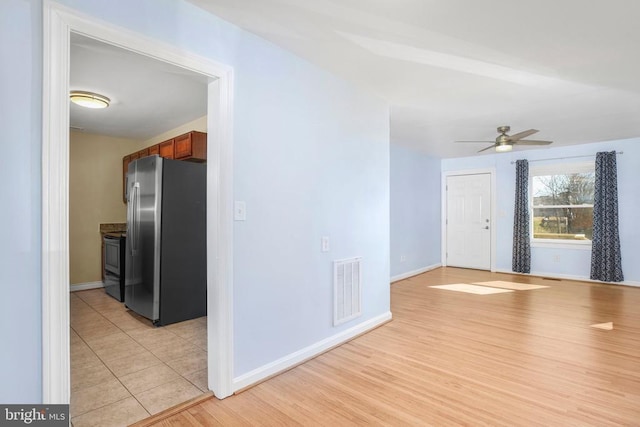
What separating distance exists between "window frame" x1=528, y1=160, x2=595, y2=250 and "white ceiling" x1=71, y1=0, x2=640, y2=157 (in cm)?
132

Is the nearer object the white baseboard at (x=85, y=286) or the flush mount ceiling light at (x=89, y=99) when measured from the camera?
the flush mount ceiling light at (x=89, y=99)

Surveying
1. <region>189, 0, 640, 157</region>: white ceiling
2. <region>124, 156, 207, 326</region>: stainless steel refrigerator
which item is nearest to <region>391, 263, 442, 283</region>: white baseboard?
<region>189, 0, 640, 157</region>: white ceiling

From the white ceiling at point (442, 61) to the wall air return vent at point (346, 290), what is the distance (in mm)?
1753

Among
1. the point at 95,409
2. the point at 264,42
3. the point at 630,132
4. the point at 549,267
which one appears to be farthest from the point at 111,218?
the point at 630,132

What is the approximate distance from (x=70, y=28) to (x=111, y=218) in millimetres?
4500

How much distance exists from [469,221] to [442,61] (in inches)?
197

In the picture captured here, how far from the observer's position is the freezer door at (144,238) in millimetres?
3316

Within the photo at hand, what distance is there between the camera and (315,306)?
8.86 feet

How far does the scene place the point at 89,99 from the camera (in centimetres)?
328

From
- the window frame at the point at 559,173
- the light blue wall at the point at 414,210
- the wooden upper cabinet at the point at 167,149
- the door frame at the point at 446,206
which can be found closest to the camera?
the wooden upper cabinet at the point at 167,149

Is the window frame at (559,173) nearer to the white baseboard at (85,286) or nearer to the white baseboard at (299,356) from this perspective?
the white baseboard at (299,356)

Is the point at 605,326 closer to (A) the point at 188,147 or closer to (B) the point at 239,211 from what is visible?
(B) the point at 239,211

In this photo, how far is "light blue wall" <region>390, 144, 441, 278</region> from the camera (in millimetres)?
5793

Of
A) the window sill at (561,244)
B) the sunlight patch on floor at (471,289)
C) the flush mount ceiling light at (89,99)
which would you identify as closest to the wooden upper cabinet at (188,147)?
the flush mount ceiling light at (89,99)
